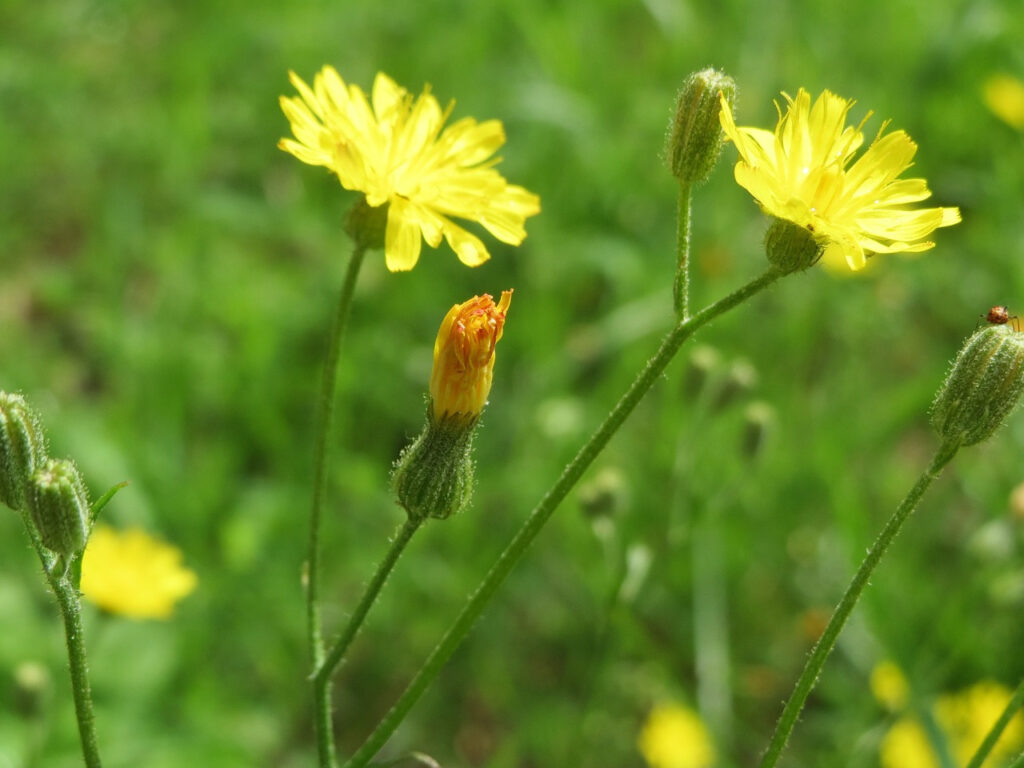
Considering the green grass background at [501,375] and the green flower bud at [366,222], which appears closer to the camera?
the green flower bud at [366,222]

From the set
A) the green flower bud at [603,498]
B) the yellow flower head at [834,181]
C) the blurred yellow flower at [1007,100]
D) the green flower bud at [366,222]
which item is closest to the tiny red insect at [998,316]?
the yellow flower head at [834,181]

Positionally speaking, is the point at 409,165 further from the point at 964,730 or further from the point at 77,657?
the point at 964,730

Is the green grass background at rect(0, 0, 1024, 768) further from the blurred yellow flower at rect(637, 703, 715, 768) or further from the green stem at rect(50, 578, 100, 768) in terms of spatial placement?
the green stem at rect(50, 578, 100, 768)

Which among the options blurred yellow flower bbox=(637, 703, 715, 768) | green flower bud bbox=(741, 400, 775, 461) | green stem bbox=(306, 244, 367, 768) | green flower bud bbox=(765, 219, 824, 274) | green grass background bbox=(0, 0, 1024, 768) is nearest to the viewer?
green flower bud bbox=(765, 219, 824, 274)

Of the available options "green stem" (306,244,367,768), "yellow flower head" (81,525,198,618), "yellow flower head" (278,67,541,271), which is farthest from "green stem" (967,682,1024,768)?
"yellow flower head" (81,525,198,618)

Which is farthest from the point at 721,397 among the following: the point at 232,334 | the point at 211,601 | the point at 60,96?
the point at 60,96

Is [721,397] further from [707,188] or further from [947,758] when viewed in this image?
[707,188]

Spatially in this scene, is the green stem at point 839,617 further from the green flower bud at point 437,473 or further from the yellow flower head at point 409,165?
the yellow flower head at point 409,165
